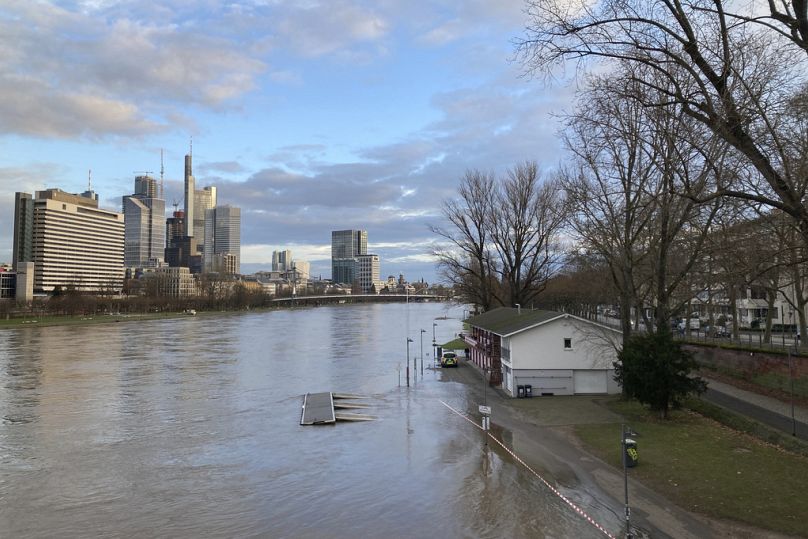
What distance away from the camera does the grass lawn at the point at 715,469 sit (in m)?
13.8

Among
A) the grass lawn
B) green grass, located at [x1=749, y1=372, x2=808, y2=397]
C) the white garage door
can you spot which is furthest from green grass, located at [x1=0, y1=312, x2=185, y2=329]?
green grass, located at [x1=749, y1=372, x2=808, y2=397]

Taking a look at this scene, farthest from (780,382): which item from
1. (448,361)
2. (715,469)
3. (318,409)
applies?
(448,361)

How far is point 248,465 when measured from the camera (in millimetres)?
20656

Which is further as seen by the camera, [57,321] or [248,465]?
[57,321]

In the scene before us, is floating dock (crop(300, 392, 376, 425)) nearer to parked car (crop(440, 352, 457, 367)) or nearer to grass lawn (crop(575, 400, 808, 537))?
grass lawn (crop(575, 400, 808, 537))

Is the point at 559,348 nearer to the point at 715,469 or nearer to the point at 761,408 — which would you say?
the point at 761,408

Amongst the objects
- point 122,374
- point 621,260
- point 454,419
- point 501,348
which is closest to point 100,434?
point 454,419

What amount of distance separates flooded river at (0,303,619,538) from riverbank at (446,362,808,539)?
1465mm

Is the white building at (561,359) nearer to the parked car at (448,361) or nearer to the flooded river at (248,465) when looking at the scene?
the flooded river at (248,465)

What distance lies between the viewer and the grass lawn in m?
13.8

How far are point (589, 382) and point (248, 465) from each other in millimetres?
20878

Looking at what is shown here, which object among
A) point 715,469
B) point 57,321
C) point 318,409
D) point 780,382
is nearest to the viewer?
point 715,469

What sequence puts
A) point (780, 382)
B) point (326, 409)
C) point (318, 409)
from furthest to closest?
point (318, 409) → point (326, 409) → point (780, 382)

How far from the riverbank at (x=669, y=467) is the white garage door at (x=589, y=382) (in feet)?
14.4
